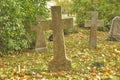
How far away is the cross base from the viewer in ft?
22.9

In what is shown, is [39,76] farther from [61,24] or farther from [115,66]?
[115,66]

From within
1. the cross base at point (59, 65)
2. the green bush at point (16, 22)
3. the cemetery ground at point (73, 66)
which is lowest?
the cemetery ground at point (73, 66)

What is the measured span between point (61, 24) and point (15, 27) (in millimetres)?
3194

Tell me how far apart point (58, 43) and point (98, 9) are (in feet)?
39.8

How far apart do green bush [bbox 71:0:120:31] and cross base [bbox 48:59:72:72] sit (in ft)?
37.8

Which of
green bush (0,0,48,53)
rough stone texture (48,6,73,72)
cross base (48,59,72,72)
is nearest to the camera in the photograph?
rough stone texture (48,6,73,72)

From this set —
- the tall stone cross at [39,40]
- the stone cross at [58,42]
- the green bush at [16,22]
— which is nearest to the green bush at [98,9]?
the green bush at [16,22]

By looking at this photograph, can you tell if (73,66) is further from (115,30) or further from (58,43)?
(115,30)

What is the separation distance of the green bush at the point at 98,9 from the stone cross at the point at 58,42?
11456 mm

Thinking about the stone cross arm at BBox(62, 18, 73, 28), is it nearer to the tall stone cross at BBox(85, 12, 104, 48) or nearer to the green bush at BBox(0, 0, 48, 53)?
the green bush at BBox(0, 0, 48, 53)

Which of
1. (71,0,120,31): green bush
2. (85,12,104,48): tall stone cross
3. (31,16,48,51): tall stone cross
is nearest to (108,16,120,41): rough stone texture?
(85,12,104,48): tall stone cross

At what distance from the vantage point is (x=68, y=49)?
10867 millimetres

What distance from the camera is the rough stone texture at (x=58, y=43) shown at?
6.85 meters

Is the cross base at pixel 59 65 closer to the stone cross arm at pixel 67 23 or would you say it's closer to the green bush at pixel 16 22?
the stone cross arm at pixel 67 23
